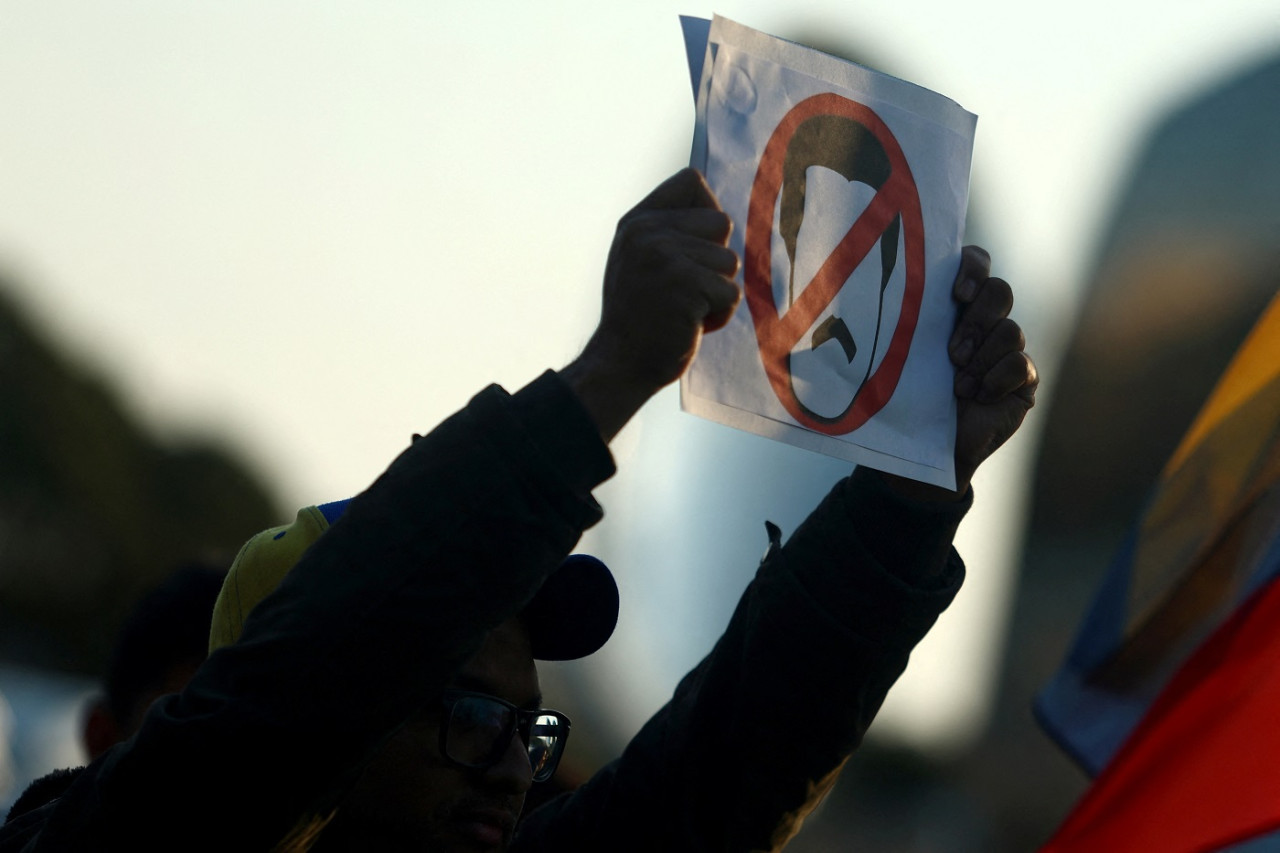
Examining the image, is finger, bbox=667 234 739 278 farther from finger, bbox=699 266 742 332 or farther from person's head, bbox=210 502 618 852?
person's head, bbox=210 502 618 852

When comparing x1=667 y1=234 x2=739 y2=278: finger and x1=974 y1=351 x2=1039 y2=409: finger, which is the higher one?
x1=667 y1=234 x2=739 y2=278: finger

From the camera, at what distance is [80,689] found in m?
11.6

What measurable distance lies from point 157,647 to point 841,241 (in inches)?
89.5

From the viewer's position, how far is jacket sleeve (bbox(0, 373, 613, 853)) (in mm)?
1789

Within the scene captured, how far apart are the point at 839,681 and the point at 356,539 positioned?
94cm

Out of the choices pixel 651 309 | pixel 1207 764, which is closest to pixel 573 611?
pixel 651 309

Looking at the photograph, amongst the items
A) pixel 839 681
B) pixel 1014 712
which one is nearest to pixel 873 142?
pixel 839 681

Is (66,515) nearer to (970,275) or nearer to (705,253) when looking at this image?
(970,275)

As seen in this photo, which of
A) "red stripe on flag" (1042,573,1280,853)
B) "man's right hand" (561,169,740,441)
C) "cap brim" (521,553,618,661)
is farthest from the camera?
"red stripe on flag" (1042,573,1280,853)

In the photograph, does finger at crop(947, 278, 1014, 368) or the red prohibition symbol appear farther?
finger at crop(947, 278, 1014, 368)

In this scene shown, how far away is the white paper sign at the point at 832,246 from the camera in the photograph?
7.09ft

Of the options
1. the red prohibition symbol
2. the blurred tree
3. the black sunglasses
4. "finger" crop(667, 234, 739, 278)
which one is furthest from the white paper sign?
the blurred tree

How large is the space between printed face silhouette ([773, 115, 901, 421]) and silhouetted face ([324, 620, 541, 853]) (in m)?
0.70

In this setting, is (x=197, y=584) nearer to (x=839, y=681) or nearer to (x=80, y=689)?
(x=839, y=681)
